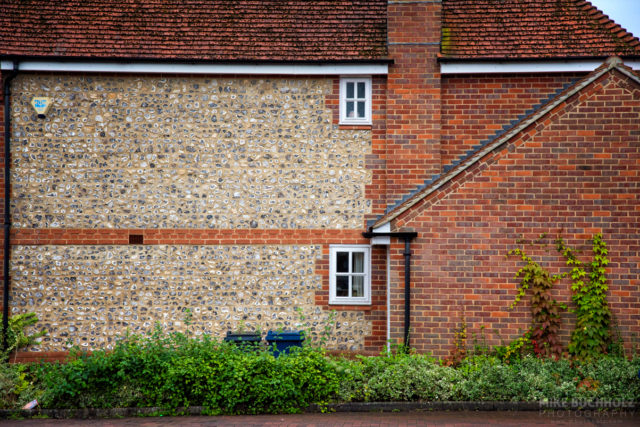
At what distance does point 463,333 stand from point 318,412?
3163 mm

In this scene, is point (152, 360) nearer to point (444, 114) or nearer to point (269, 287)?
Answer: point (269, 287)

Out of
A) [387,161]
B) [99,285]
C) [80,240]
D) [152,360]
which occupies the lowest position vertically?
[152,360]

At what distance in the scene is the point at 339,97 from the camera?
1320cm

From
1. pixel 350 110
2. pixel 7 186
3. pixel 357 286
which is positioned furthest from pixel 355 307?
pixel 7 186

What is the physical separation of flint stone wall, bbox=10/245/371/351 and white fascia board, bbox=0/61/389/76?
3706 mm

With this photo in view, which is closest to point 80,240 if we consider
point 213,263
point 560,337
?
point 213,263

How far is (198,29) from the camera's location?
13562mm

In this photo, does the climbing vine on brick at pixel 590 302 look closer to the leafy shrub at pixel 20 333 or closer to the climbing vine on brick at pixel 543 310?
the climbing vine on brick at pixel 543 310

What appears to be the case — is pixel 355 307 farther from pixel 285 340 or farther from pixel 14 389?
pixel 14 389

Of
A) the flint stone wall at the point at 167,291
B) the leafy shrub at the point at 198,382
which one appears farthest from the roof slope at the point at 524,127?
the leafy shrub at the point at 198,382

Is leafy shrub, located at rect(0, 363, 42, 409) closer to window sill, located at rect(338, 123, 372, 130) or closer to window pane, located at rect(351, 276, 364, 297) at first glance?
window pane, located at rect(351, 276, 364, 297)

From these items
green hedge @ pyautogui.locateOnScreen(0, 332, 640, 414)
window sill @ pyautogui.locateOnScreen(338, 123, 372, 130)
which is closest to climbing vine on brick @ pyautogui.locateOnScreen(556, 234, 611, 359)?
green hedge @ pyautogui.locateOnScreen(0, 332, 640, 414)

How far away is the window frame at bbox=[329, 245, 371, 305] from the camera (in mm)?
12992

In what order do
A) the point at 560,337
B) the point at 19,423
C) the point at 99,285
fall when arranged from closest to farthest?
the point at 19,423 < the point at 560,337 < the point at 99,285
